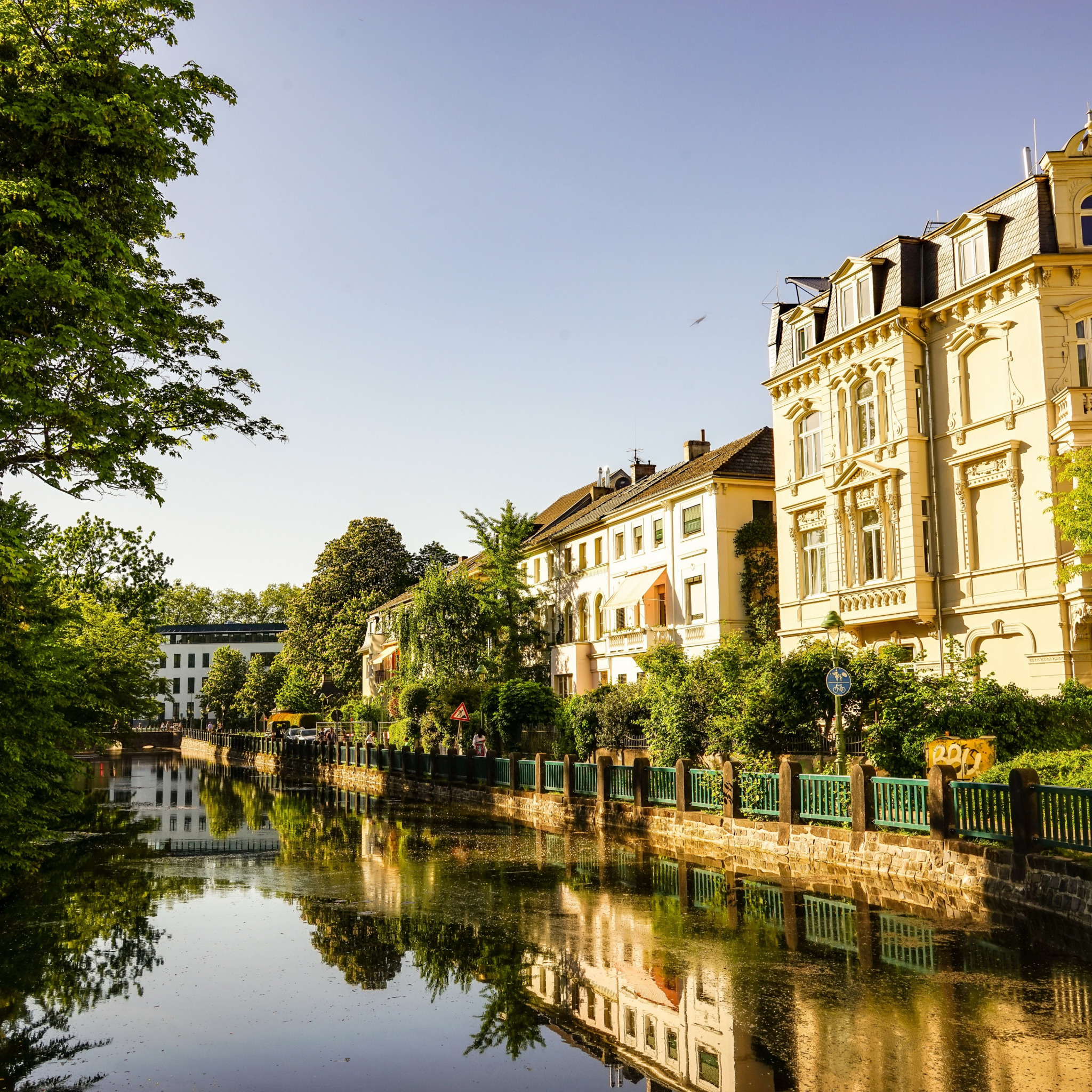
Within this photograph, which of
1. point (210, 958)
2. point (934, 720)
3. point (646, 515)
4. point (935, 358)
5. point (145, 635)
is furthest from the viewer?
point (145, 635)

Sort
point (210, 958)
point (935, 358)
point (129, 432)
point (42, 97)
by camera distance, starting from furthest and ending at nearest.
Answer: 1. point (935, 358)
2. point (129, 432)
3. point (42, 97)
4. point (210, 958)

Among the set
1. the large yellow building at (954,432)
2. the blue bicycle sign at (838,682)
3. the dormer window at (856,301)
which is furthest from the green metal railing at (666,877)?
the dormer window at (856,301)

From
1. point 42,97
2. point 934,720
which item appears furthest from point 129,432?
point 934,720

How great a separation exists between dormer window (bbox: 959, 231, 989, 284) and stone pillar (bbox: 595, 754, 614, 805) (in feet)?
50.7

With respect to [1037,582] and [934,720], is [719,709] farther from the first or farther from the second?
[1037,582]

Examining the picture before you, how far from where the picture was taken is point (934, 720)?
20.3 metres

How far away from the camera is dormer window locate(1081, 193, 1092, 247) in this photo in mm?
25172

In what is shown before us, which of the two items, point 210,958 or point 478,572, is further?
point 478,572

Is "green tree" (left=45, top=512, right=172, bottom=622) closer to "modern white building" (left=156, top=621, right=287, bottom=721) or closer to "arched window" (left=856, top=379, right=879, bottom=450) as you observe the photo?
"arched window" (left=856, top=379, right=879, bottom=450)

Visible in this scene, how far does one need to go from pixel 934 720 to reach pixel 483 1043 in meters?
14.1

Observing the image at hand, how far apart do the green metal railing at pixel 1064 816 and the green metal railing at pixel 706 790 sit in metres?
8.20

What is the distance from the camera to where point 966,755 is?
61.9 ft

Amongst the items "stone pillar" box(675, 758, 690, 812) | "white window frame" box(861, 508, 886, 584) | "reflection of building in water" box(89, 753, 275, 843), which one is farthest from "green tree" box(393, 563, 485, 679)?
"stone pillar" box(675, 758, 690, 812)

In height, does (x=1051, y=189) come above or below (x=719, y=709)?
above
